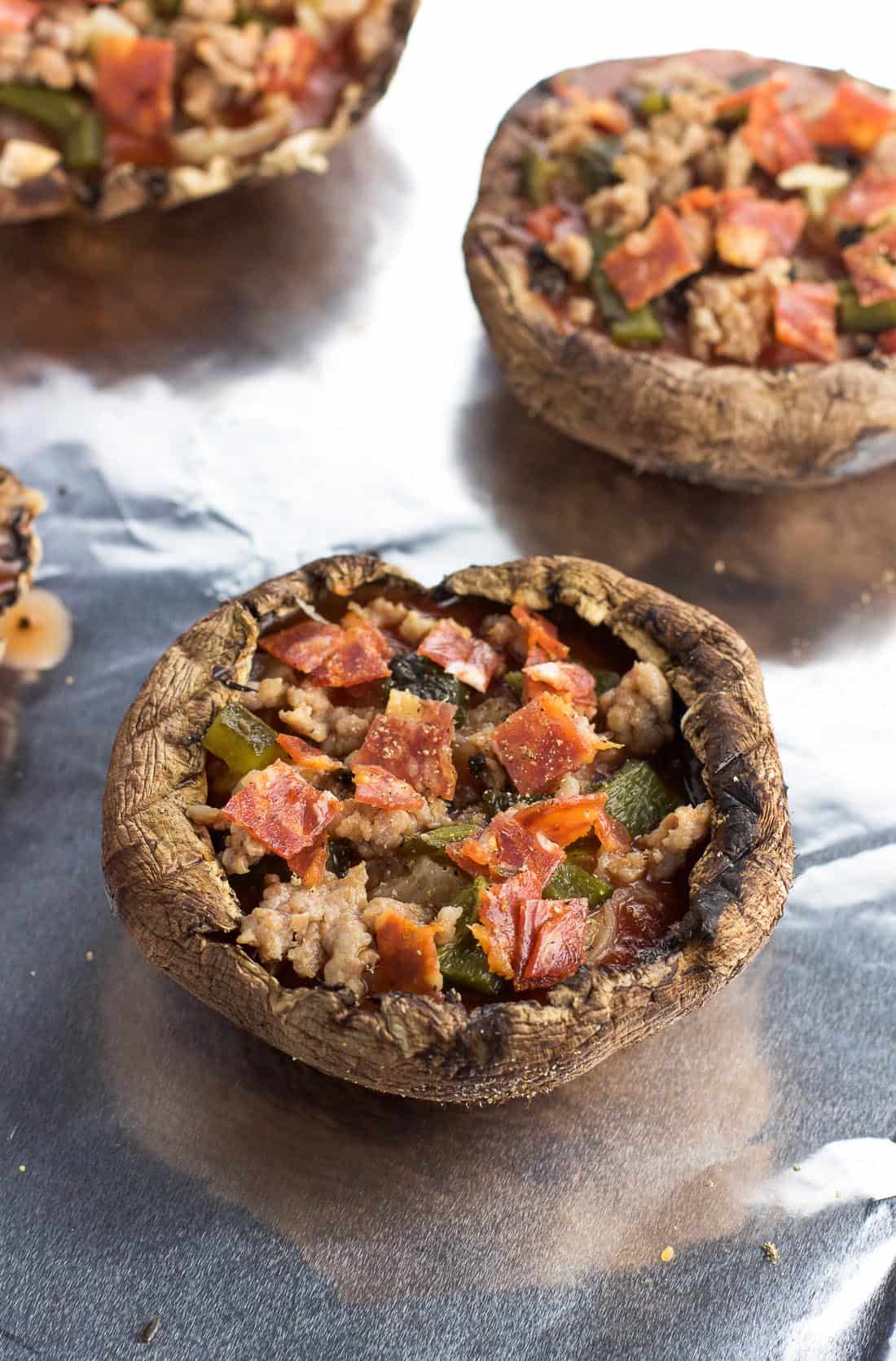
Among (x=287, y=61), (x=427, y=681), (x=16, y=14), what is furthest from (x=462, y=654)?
(x=16, y=14)

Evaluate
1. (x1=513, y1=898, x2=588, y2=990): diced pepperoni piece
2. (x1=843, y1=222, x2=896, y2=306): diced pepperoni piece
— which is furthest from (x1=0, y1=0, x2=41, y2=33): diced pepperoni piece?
(x1=513, y1=898, x2=588, y2=990): diced pepperoni piece

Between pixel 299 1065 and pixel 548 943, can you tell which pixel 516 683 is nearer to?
pixel 548 943

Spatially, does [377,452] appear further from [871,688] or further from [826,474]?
[871,688]

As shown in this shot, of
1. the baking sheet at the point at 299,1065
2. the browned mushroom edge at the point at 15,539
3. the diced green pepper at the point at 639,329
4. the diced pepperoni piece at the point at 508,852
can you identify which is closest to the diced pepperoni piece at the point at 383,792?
the diced pepperoni piece at the point at 508,852

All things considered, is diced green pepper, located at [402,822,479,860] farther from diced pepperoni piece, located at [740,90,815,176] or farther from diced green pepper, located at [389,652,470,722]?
diced pepperoni piece, located at [740,90,815,176]

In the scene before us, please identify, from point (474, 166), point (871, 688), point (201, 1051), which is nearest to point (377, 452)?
point (474, 166)

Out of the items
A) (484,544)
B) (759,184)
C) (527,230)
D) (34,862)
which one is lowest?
(34,862)

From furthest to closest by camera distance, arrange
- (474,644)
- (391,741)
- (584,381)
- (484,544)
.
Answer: (484,544), (584,381), (474,644), (391,741)
